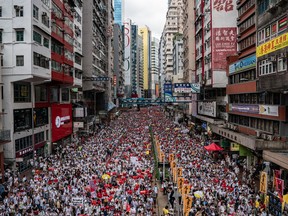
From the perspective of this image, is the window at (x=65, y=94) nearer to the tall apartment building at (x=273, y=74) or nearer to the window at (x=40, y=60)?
the window at (x=40, y=60)

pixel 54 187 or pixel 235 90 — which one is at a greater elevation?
pixel 235 90

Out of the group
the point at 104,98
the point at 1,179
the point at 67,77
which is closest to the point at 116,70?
the point at 104,98

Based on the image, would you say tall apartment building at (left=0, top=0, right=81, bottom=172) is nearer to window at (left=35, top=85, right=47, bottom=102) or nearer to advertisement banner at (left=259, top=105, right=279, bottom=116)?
window at (left=35, top=85, right=47, bottom=102)

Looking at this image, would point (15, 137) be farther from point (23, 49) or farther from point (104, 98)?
point (104, 98)

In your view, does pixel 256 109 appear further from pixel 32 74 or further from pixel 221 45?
pixel 32 74

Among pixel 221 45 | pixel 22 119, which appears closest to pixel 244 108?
pixel 221 45

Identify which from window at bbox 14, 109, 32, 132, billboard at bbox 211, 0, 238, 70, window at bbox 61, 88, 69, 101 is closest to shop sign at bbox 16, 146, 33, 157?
window at bbox 14, 109, 32, 132
